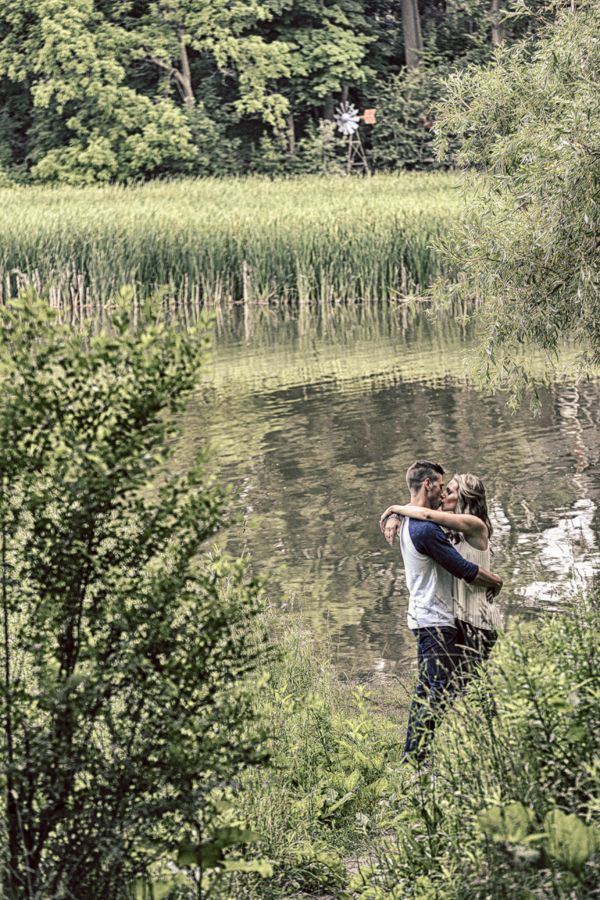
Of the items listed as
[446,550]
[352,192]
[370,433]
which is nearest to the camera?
[446,550]

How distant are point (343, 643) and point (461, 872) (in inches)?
191

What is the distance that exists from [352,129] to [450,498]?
120 feet

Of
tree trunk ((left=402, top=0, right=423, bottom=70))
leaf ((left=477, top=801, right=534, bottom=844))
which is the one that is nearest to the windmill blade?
tree trunk ((left=402, top=0, right=423, bottom=70))

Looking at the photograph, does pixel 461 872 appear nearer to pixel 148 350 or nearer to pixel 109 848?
pixel 109 848

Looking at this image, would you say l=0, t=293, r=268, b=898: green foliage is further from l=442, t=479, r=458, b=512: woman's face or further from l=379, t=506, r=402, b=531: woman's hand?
l=442, t=479, r=458, b=512: woman's face

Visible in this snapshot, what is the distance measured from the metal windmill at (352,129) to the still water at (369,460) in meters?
18.8

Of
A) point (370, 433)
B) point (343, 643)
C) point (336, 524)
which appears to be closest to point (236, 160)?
point (370, 433)

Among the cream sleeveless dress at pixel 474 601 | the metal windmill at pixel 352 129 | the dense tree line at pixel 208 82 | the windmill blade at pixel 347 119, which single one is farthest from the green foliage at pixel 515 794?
the windmill blade at pixel 347 119

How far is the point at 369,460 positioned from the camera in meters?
14.3

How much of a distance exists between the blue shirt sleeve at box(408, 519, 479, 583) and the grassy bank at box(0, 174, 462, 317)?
18378 mm

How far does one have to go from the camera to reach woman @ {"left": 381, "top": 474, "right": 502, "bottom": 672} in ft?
20.6

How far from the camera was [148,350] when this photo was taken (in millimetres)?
3789

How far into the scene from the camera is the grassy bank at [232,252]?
2506 centimetres

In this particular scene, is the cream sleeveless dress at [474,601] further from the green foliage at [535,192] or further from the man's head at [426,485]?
the green foliage at [535,192]
